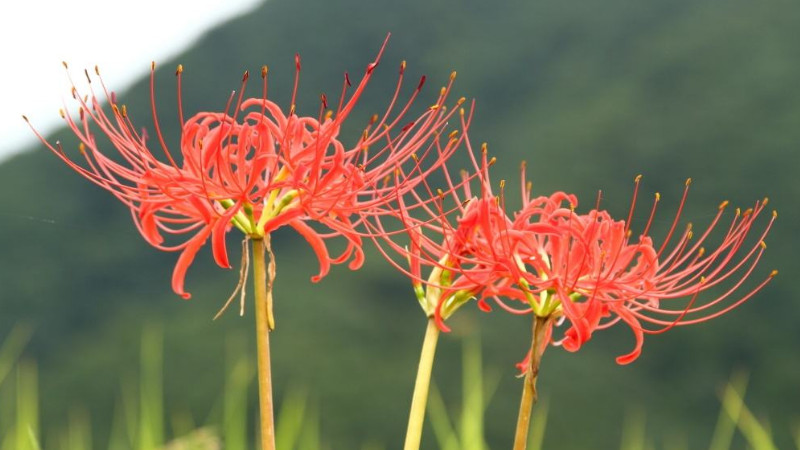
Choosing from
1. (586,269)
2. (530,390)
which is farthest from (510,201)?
(530,390)

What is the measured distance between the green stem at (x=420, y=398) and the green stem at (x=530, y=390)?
0.13 meters

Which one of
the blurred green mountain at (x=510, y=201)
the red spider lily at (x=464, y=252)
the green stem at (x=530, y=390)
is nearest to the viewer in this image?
the green stem at (x=530, y=390)

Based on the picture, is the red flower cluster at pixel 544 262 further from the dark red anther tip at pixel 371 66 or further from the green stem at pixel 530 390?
the dark red anther tip at pixel 371 66

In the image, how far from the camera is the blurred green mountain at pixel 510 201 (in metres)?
6.10

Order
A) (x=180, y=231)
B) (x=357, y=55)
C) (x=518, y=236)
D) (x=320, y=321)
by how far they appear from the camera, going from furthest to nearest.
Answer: (x=357, y=55)
(x=320, y=321)
(x=180, y=231)
(x=518, y=236)

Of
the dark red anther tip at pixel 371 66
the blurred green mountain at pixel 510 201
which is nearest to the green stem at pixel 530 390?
the dark red anther tip at pixel 371 66

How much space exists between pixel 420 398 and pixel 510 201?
5038mm

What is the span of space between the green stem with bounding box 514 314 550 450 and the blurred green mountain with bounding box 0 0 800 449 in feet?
14.2

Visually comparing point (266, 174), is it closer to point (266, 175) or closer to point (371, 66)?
point (266, 175)

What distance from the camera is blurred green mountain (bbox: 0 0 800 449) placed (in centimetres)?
610

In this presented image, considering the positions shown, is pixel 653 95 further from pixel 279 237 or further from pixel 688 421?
pixel 279 237

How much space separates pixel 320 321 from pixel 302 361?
36 centimetres

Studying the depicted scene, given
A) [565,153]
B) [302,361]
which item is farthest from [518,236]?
[565,153]

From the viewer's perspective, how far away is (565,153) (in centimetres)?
713
